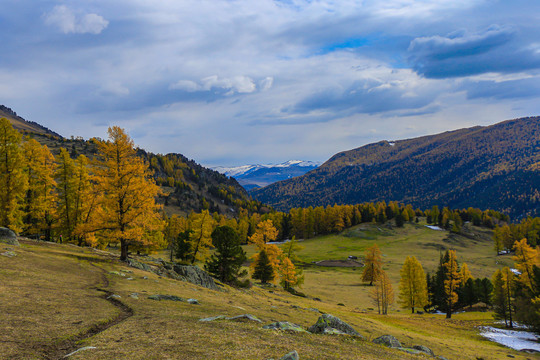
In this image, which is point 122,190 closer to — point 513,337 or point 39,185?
point 39,185

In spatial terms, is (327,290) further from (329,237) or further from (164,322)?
Answer: (329,237)

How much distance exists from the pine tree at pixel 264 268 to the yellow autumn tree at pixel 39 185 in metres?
39.3

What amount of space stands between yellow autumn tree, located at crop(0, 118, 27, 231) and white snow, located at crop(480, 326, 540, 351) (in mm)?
73431

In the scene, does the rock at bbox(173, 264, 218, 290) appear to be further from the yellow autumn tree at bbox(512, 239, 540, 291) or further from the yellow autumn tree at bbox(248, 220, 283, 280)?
the yellow autumn tree at bbox(512, 239, 540, 291)

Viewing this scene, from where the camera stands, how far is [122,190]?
110 feet

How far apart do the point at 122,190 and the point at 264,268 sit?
40239 mm

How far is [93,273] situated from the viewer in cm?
2730

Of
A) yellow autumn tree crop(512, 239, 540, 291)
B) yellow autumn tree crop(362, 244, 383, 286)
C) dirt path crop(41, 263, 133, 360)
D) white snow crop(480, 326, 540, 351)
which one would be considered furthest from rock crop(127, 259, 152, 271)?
yellow autumn tree crop(362, 244, 383, 286)

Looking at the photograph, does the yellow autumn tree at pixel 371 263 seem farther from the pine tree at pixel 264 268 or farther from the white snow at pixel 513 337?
the pine tree at pixel 264 268

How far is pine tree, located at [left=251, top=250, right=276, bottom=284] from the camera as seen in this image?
64.9 m

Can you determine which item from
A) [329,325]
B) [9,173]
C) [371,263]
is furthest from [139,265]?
[371,263]

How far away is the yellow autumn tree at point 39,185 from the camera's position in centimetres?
4347

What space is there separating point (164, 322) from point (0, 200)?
1519 inches

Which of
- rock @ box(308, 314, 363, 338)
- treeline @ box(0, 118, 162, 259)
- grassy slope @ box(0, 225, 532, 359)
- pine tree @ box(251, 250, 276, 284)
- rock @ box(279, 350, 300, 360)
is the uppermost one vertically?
treeline @ box(0, 118, 162, 259)
